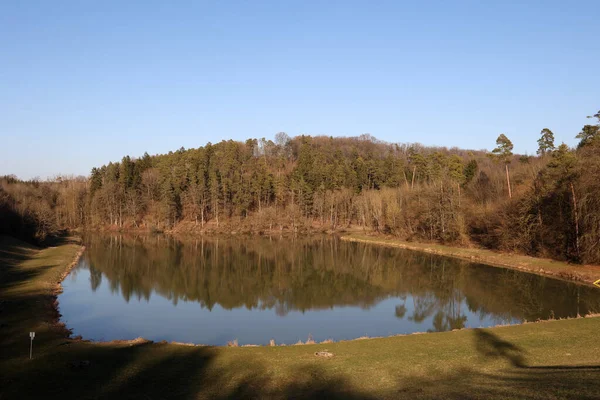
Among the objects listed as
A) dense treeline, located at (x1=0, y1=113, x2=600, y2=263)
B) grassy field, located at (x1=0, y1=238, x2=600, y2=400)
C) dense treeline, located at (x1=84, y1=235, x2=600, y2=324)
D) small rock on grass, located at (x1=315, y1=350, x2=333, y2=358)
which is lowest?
dense treeline, located at (x1=84, y1=235, x2=600, y2=324)

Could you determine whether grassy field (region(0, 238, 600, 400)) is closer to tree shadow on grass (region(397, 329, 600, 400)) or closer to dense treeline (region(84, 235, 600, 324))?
tree shadow on grass (region(397, 329, 600, 400))

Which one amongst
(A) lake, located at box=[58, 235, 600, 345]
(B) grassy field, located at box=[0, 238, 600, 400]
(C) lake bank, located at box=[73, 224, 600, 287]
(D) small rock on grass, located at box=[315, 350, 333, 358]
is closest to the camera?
(B) grassy field, located at box=[0, 238, 600, 400]

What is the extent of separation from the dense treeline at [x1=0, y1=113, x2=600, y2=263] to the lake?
721 cm

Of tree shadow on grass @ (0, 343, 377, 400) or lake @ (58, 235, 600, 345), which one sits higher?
tree shadow on grass @ (0, 343, 377, 400)

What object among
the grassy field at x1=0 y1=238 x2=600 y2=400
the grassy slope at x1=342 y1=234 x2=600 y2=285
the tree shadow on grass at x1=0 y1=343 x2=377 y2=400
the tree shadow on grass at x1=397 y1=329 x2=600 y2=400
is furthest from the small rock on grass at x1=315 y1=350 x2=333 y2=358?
the grassy slope at x1=342 y1=234 x2=600 y2=285

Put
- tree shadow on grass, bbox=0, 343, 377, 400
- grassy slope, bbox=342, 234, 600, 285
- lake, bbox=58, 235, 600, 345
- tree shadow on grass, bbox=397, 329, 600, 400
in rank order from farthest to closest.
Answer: grassy slope, bbox=342, 234, 600, 285 → lake, bbox=58, 235, 600, 345 → tree shadow on grass, bbox=0, 343, 377, 400 → tree shadow on grass, bbox=397, 329, 600, 400

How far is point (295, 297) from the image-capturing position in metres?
30.5

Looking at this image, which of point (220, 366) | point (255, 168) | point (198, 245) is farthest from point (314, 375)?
point (255, 168)

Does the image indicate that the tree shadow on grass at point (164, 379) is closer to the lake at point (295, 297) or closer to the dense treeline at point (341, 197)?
the lake at point (295, 297)

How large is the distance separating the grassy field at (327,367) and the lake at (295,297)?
4.41 meters

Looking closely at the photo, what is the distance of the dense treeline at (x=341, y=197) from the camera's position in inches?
1629

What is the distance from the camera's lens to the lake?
872 inches

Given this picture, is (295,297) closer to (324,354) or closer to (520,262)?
(324,354)

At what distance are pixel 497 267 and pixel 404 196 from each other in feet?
99.9
